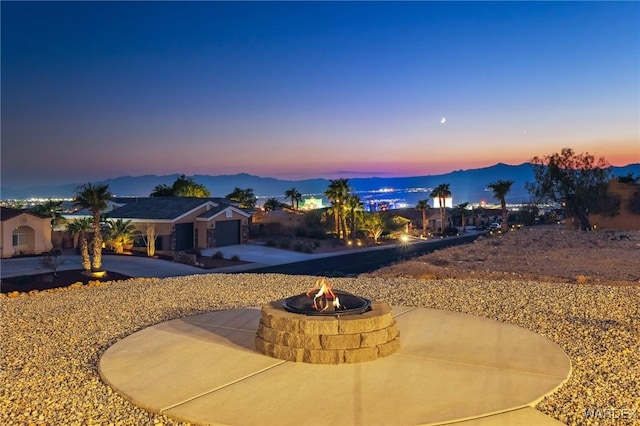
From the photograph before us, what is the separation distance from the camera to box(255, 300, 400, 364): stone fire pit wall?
25.8 feet

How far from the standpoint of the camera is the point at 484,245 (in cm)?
3728

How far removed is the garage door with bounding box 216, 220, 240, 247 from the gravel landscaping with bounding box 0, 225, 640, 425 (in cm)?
2119

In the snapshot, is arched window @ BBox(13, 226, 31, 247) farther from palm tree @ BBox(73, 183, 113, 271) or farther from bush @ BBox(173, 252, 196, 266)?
palm tree @ BBox(73, 183, 113, 271)

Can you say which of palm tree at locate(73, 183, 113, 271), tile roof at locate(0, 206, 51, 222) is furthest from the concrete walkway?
tile roof at locate(0, 206, 51, 222)

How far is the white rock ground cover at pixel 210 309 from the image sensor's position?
6.34 metres

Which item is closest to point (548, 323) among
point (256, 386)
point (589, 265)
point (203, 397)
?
point (256, 386)

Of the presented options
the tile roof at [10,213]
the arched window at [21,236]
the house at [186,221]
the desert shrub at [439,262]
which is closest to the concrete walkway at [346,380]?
the desert shrub at [439,262]

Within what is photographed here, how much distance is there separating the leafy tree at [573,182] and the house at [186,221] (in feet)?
102

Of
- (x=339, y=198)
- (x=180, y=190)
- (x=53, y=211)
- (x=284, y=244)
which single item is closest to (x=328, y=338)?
(x=53, y=211)

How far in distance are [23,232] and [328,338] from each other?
30117 millimetres

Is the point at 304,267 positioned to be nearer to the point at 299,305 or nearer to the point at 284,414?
the point at 299,305

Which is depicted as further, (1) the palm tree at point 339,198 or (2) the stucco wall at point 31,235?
(1) the palm tree at point 339,198

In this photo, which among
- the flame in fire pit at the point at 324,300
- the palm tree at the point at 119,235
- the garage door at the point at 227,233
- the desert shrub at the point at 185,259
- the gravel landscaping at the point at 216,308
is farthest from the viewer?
the garage door at the point at 227,233

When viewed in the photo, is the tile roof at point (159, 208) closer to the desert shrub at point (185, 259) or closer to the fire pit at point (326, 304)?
the desert shrub at point (185, 259)
